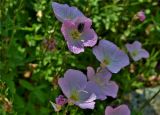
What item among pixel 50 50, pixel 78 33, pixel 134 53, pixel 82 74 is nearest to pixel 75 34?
pixel 78 33

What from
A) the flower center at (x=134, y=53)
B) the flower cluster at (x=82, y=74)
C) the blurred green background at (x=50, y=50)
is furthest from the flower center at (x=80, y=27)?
the flower center at (x=134, y=53)

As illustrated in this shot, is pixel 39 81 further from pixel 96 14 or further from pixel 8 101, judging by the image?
pixel 8 101

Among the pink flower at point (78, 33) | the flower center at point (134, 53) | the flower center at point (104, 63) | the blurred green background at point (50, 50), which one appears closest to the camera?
the pink flower at point (78, 33)

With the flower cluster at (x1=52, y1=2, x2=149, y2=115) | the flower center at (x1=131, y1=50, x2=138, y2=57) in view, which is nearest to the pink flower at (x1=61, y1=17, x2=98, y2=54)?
the flower cluster at (x1=52, y1=2, x2=149, y2=115)

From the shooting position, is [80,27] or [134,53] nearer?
[80,27]

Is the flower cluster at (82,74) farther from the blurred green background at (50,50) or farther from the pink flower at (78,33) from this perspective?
the blurred green background at (50,50)

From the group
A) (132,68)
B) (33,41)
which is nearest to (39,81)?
(33,41)

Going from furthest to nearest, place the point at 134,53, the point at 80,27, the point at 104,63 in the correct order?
the point at 134,53 → the point at 104,63 → the point at 80,27

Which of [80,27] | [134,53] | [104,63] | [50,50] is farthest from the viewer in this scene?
[134,53]

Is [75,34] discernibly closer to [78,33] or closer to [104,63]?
[78,33]
